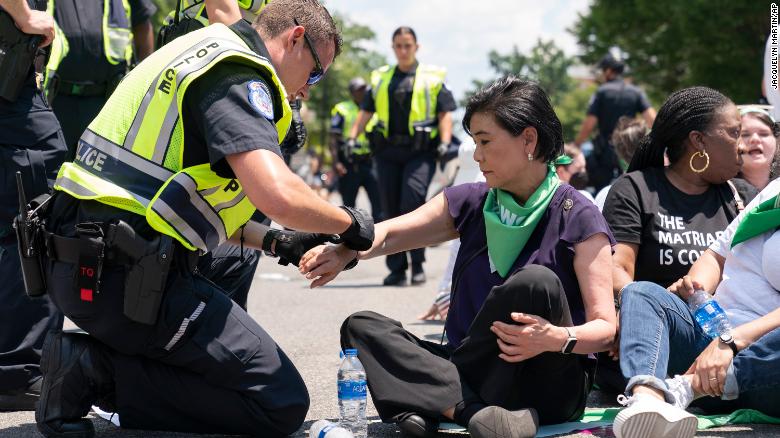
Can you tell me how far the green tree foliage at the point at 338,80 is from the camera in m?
60.2

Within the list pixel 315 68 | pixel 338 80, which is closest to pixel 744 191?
pixel 315 68

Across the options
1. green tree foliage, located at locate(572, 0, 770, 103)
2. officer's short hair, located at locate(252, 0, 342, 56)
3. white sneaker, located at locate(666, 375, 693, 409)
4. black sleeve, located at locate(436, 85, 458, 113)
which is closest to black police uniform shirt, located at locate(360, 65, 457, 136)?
black sleeve, located at locate(436, 85, 458, 113)

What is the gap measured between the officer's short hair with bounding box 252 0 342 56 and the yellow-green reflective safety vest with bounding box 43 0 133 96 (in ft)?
5.79

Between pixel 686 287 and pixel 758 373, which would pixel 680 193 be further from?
pixel 758 373

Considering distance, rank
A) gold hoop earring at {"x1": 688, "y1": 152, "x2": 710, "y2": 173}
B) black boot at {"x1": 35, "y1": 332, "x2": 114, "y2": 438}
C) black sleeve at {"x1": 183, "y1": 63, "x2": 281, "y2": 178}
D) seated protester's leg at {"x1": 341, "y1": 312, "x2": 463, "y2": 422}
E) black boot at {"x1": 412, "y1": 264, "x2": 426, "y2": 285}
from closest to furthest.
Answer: black sleeve at {"x1": 183, "y1": 63, "x2": 281, "y2": 178}
black boot at {"x1": 35, "y1": 332, "x2": 114, "y2": 438}
seated protester's leg at {"x1": 341, "y1": 312, "x2": 463, "y2": 422}
gold hoop earring at {"x1": 688, "y1": 152, "x2": 710, "y2": 173}
black boot at {"x1": 412, "y1": 264, "x2": 426, "y2": 285}

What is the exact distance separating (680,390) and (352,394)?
111cm

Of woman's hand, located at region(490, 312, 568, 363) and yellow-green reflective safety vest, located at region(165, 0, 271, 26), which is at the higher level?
yellow-green reflective safety vest, located at region(165, 0, 271, 26)

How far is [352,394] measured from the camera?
3805 millimetres

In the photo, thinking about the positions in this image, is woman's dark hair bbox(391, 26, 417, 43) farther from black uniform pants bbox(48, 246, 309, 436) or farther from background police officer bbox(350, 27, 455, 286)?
black uniform pants bbox(48, 246, 309, 436)

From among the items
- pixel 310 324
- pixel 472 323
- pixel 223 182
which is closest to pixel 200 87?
pixel 223 182

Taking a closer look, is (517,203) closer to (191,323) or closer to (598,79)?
(191,323)

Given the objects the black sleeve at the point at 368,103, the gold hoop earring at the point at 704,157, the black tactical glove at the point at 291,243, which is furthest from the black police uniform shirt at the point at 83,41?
the black sleeve at the point at 368,103

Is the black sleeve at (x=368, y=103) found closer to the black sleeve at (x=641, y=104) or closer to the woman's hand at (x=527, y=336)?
the black sleeve at (x=641, y=104)

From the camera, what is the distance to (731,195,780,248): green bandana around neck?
403cm
